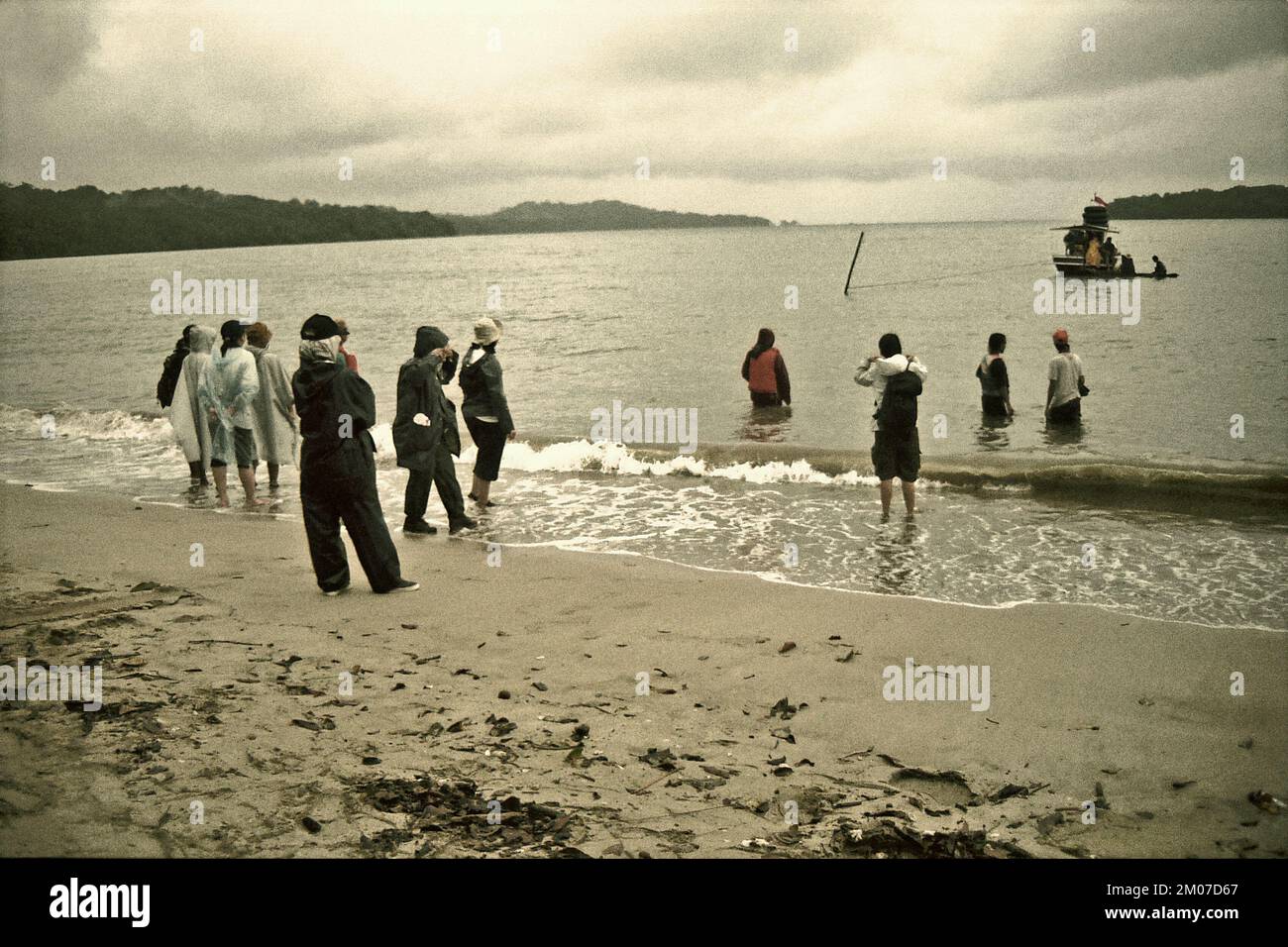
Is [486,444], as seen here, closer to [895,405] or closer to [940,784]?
[895,405]

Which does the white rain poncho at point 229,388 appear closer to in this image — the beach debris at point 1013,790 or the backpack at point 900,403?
the backpack at point 900,403

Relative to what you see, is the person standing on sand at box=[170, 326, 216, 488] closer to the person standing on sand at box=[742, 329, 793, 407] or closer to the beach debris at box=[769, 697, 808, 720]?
the beach debris at box=[769, 697, 808, 720]

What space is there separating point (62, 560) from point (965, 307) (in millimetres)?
42013

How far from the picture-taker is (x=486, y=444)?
35.1 feet

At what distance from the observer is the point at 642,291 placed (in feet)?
199

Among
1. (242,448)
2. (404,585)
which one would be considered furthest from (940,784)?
(242,448)

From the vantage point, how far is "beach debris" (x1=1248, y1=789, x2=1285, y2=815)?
4.45 metres

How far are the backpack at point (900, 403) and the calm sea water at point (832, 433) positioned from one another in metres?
1.11

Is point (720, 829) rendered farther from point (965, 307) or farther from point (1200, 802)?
point (965, 307)

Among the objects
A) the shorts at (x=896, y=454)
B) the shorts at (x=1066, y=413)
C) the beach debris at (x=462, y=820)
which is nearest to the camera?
the beach debris at (x=462, y=820)

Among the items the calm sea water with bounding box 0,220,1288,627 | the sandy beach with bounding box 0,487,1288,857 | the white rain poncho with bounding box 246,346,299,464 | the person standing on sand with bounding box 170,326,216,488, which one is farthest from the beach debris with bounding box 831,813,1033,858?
the white rain poncho with bounding box 246,346,299,464

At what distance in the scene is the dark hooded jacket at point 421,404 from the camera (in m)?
9.15

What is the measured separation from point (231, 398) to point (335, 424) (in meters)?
3.73

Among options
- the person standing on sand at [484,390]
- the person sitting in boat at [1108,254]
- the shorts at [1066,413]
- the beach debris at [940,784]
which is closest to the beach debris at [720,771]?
the beach debris at [940,784]
